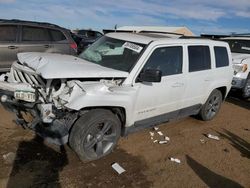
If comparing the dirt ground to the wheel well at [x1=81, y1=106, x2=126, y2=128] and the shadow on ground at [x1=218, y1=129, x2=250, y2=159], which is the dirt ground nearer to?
the shadow on ground at [x1=218, y1=129, x2=250, y2=159]

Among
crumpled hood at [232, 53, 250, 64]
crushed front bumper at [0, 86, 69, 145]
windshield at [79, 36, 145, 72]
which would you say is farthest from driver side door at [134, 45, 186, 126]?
crumpled hood at [232, 53, 250, 64]

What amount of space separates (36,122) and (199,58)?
341 cm

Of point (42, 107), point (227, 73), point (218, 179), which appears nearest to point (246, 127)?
point (227, 73)

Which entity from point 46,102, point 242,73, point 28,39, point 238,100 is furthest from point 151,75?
point 238,100

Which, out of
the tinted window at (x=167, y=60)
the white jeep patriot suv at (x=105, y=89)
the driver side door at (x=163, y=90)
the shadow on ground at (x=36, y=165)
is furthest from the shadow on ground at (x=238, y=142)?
the shadow on ground at (x=36, y=165)

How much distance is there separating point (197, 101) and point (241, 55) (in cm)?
444

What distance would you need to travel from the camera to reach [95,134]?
4.50 metres

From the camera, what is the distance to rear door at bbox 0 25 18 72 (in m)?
8.17

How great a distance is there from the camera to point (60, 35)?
372 inches

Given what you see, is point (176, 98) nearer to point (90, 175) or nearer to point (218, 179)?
point (218, 179)

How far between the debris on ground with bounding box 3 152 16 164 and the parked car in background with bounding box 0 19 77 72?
13.6 feet

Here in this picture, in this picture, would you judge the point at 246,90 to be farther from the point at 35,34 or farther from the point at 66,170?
the point at 66,170

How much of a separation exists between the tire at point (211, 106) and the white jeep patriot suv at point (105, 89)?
2.20 ft

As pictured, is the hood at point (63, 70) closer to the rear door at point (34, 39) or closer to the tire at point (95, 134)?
the tire at point (95, 134)
